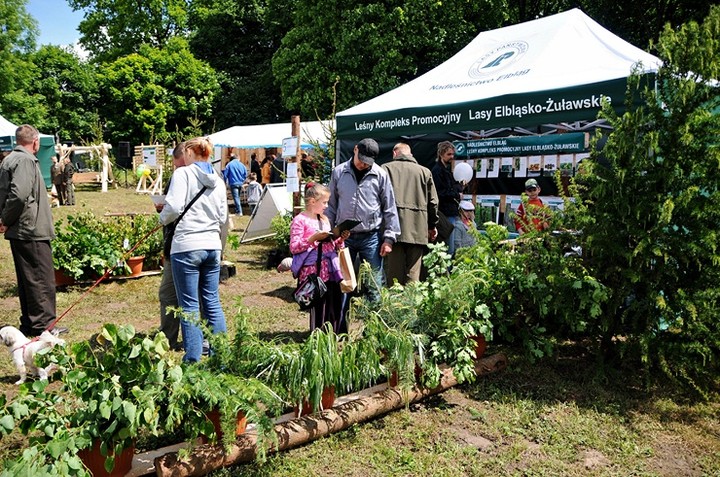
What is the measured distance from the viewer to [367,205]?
16.3 ft

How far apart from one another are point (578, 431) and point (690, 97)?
2341 mm

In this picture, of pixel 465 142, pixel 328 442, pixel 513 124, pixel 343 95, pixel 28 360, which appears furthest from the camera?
pixel 343 95

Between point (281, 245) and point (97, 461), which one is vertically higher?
point (281, 245)

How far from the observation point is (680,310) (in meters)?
4.14

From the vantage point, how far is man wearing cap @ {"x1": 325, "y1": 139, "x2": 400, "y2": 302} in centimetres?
496

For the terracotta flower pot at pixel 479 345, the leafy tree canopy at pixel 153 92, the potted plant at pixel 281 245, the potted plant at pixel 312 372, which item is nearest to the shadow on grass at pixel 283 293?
the potted plant at pixel 281 245

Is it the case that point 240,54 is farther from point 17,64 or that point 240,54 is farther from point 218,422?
point 218,422

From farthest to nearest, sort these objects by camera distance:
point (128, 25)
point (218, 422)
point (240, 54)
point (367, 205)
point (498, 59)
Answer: point (128, 25) < point (240, 54) < point (498, 59) < point (367, 205) < point (218, 422)

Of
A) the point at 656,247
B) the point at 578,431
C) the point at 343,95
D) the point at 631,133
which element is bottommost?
the point at 578,431

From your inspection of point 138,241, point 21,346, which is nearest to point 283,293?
point 138,241

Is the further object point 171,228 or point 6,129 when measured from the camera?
point 6,129

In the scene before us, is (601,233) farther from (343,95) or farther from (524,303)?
(343,95)

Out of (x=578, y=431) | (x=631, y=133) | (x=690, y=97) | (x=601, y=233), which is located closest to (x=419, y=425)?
(x=578, y=431)

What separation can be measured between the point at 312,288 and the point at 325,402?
1039 mm
